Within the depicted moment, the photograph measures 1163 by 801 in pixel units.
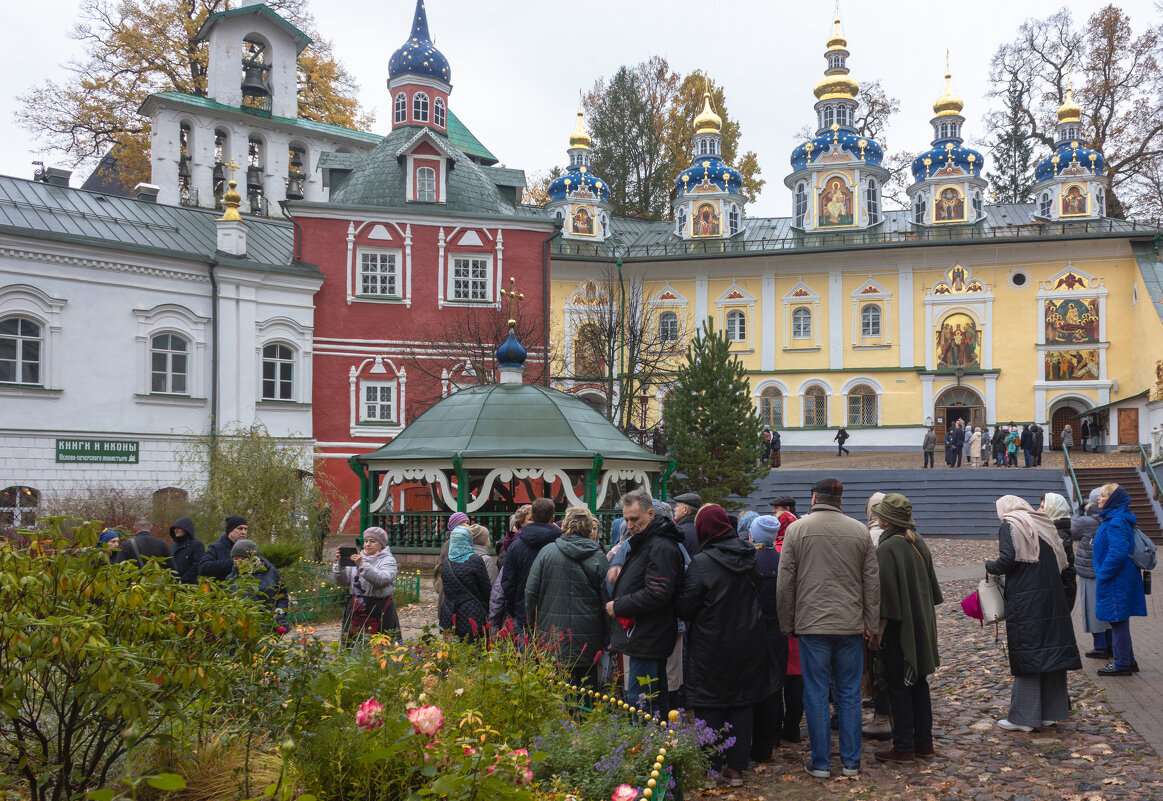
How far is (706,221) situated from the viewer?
42906 millimetres

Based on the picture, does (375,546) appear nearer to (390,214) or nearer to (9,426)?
(9,426)

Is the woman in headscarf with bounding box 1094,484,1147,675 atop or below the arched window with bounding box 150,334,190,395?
below

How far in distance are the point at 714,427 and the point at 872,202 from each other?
71.2ft

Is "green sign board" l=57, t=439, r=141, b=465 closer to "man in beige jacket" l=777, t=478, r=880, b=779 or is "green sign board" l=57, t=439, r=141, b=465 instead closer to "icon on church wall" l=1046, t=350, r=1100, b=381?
"man in beige jacket" l=777, t=478, r=880, b=779

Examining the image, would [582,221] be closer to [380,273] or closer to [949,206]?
[380,273]

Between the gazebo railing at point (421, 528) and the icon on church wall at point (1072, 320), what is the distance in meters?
30.8

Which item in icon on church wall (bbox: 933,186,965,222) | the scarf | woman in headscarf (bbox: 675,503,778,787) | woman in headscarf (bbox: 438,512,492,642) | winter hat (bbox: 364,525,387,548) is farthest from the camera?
icon on church wall (bbox: 933,186,965,222)

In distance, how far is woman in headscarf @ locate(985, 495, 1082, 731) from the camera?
6965mm

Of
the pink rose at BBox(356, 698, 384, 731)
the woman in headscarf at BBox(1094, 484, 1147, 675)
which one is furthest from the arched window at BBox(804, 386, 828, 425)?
the pink rose at BBox(356, 698, 384, 731)

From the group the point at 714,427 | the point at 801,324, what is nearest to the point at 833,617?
the point at 714,427

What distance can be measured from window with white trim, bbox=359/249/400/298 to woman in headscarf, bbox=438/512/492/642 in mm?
22604

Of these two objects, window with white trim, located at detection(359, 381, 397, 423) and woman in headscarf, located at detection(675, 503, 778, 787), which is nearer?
woman in headscarf, located at detection(675, 503, 778, 787)

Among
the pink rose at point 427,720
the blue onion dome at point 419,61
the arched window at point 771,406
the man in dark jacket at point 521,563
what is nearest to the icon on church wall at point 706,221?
the arched window at point 771,406

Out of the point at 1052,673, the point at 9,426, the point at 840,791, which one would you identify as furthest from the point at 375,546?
the point at 9,426
